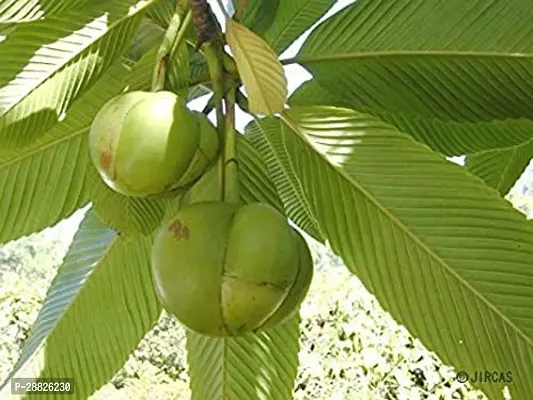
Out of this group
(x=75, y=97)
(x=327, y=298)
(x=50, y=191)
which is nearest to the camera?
(x=75, y=97)

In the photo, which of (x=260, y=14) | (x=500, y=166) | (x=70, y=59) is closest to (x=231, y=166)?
(x=70, y=59)

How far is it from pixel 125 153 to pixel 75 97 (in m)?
0.16

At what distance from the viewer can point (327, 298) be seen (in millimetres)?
5051

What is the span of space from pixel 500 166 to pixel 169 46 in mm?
631

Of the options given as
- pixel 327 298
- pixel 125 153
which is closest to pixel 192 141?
pixel 125 153

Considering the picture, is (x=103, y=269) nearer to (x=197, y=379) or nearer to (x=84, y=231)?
(x=84, y=231)

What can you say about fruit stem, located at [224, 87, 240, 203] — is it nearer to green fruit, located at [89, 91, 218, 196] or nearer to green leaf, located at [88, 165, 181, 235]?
green fruit, located at [89, 91, 218, 196]

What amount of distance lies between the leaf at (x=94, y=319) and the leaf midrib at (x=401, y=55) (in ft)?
1.05

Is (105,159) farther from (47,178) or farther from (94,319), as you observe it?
(94,319)

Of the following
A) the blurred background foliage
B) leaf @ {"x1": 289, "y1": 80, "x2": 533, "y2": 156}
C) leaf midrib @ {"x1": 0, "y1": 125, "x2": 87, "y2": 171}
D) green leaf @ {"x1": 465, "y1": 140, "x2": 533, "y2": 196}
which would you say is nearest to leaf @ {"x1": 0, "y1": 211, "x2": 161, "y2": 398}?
leaf midrib @ {"x1": 0, "y1": 125, "x2": 87, "y2": 171}

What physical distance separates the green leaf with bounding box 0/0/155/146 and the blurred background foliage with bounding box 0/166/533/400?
8.20 ft

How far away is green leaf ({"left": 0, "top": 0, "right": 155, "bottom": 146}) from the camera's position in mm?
732

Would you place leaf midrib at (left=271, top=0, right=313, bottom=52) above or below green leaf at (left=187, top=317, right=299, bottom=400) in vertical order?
above

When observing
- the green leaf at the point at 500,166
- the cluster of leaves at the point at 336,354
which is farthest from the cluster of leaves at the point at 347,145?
the cluster of leaves at the point at 336,354
